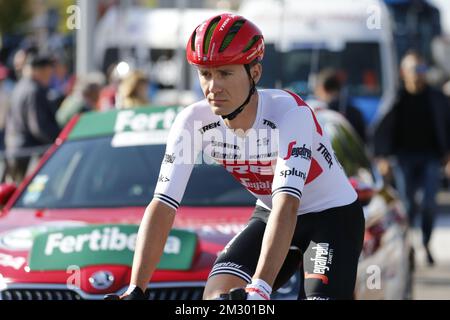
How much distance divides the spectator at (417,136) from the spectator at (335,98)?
264mm

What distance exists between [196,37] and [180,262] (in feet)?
5.55

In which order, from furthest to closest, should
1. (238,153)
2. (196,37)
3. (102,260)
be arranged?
(102,260) < (238,153) < (196,37)

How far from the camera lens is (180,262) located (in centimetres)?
559

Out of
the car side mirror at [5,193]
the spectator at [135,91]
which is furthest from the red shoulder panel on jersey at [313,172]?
the spectator at [135,91]

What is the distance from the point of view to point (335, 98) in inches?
464

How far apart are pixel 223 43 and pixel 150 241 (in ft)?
2.45

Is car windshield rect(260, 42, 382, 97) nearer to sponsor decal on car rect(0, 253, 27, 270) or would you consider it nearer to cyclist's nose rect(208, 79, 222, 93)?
sponsor decal on car rect(0, 253, 27, 270)

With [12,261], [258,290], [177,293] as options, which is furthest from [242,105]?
[12,261]

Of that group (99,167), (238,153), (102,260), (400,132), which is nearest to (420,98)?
(400,132)

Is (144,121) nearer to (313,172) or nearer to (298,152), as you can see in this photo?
(313,172)

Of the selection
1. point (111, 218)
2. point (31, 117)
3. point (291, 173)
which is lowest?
point (111, 218)

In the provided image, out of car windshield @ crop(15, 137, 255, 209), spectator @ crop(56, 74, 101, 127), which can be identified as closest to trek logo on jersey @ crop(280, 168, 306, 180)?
car windshield @ crop(15, 137, 255, 209)

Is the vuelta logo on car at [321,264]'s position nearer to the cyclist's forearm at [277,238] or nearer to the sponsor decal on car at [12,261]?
the cyclist's forearm at [277,238]
